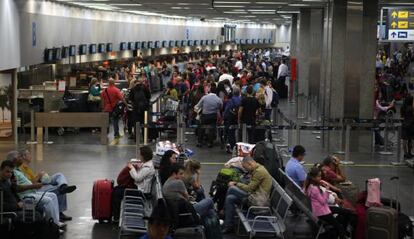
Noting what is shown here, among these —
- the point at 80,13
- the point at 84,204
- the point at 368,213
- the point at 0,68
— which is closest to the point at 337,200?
the point at 368,213

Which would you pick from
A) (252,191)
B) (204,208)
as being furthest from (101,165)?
(204,208)

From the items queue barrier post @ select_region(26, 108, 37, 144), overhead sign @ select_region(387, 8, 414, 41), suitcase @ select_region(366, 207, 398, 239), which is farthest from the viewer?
overhead sign @ select_region(387, 8, 414, 41)

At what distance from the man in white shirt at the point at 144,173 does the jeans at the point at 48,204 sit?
4.14 ft

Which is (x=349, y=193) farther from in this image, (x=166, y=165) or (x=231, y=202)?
(x=166, y=165)

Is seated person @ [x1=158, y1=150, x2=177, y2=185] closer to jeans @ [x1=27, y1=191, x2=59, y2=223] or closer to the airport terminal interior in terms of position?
the airport terminal interior

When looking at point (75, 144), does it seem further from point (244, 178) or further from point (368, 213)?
point (368, 213)

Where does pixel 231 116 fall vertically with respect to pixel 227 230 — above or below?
above

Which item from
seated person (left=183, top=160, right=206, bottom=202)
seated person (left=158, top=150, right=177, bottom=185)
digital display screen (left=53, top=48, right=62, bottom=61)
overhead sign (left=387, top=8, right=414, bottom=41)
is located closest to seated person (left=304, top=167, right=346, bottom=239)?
seated person (left=183, top=160, right=206, bottom=202)

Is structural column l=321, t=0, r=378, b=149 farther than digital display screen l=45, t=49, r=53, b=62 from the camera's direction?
No

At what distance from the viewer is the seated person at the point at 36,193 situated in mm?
10898

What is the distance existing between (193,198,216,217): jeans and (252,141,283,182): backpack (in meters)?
2.20

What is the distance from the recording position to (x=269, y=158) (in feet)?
42.5

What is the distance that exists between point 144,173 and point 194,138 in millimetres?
10512

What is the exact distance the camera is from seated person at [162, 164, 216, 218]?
1045 cm
